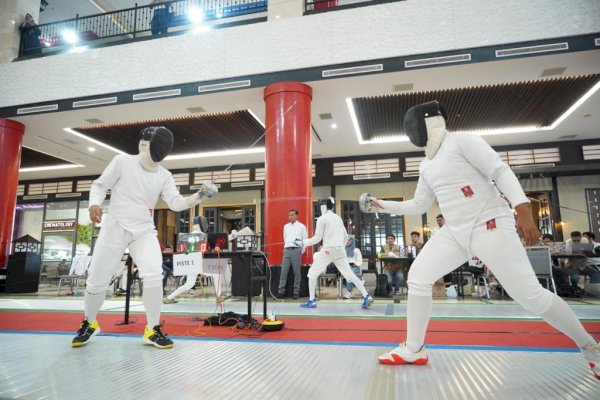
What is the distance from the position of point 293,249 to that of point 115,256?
338 cm

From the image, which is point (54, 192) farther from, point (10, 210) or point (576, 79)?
point (576, 79)

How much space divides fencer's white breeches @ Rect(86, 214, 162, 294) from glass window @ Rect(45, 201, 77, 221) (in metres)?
11.8

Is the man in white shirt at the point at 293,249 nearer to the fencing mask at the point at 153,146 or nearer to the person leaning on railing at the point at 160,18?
the fencing mask at the point at 153,146

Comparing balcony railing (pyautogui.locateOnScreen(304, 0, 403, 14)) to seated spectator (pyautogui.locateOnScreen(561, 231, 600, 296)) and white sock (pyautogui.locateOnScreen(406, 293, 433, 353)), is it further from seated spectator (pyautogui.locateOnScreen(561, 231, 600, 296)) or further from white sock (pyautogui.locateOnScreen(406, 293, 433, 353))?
white sock (pyautogui.locateOnScreen(406, 293, 433, 353))

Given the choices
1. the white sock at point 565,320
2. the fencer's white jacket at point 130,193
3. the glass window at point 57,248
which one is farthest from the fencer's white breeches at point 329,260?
the glass window at point 57,248

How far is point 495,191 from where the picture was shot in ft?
6.24

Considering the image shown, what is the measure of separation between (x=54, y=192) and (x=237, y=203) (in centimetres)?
667

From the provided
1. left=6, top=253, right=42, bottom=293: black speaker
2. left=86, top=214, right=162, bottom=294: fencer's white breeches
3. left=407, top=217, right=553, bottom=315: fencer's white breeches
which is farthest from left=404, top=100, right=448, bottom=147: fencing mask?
left=6, top=253, right=42, bottom=293: black speaker

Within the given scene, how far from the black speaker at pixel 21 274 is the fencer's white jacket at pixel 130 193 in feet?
22.1

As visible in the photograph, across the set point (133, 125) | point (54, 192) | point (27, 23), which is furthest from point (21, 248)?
point (54, 192)

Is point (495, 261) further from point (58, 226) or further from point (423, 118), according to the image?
point (58, 226)

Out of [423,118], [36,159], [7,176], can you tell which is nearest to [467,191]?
[423,118]

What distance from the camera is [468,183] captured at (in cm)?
192

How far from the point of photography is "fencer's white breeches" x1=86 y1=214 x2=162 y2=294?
2.51 meters
